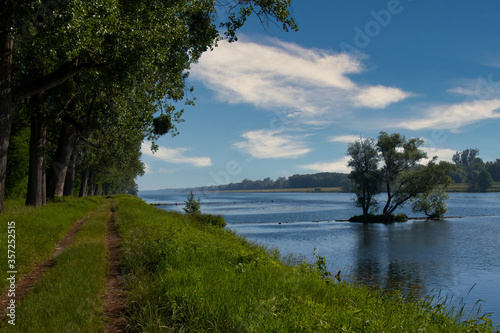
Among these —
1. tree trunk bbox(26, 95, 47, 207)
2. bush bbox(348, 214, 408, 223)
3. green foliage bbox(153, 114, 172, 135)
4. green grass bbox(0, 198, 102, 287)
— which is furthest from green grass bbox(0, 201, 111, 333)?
bush bbox(348, 214, 408, 223)

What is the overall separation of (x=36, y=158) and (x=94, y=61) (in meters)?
8.19

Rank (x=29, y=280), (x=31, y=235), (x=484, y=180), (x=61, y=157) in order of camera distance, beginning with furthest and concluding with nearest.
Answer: (x=484, y=180)
(x=61, y=157)
(x=31, y=235)
(x=29, y=280)

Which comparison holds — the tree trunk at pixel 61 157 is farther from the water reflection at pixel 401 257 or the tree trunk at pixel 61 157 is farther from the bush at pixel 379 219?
the bush at pixel 379 219

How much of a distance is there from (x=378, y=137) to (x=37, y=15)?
191 ft

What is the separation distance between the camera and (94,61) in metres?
15.4

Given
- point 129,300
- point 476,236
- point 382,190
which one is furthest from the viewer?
point 382,190

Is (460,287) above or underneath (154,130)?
underneath

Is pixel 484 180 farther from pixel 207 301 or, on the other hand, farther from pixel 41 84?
pixel 207 301

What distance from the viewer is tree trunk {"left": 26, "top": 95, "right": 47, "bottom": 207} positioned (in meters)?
19.8

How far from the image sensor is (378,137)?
2438 inches

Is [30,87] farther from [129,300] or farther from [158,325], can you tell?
[158,325]

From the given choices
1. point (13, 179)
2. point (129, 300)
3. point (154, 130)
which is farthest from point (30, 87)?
point (13, 179)

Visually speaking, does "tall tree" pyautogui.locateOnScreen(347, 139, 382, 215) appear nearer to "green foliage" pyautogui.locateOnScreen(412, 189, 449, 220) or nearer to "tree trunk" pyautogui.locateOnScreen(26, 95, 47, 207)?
"green foliage" pyautogui.locateOnScreen(412, 189, 449, 220)

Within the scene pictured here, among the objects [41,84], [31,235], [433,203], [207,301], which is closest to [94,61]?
[41,84]
